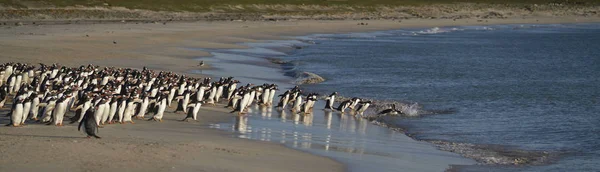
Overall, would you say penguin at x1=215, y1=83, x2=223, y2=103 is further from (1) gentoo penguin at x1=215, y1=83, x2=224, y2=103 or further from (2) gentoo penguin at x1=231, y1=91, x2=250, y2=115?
(2) gentoo penguin at x1=231, y1=91, x2=250, y2=115

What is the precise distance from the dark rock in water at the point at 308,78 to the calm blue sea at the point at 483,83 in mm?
456

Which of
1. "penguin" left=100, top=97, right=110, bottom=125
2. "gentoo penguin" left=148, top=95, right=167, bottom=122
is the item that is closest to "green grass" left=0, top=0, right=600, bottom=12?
"gentoo penguin" left=148, top=95, right=167, bottom=122

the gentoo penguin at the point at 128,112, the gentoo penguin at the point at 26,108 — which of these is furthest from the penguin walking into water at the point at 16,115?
the gentoo penguin at the point at 128,112

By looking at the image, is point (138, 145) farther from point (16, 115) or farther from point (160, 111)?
point (160, 111)

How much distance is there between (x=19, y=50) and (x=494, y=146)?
22.1 meters

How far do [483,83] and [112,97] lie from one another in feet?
63.3

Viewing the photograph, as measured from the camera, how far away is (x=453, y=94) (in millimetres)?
30312

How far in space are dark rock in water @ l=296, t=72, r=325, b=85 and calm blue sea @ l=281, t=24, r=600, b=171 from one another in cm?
46

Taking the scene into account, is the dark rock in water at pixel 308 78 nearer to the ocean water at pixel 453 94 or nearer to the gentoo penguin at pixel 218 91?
the ocean water at pixel 453 94

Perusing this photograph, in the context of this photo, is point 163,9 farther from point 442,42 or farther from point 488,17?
point 488,17

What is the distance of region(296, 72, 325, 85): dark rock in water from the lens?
104 feet

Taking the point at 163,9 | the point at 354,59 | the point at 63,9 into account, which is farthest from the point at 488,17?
the point at 354,59

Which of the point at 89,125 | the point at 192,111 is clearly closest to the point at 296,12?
the point at 192,111

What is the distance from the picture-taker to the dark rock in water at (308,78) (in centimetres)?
3181
